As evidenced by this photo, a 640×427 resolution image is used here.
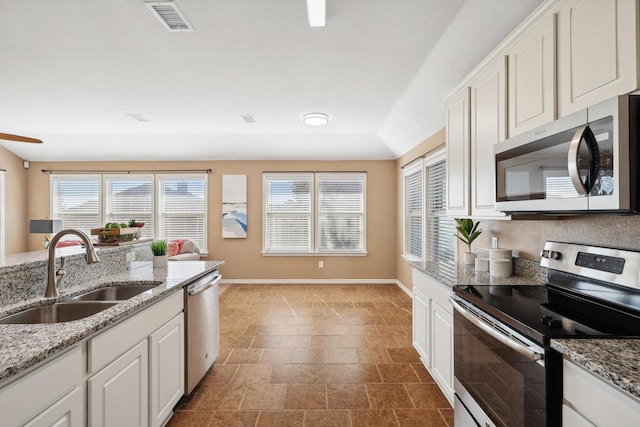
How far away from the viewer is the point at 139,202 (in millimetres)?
6324

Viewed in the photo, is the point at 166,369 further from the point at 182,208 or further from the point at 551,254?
the point at 182,208

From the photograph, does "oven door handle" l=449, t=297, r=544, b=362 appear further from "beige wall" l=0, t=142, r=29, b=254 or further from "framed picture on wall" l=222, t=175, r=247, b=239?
"beige wall" l=0, t=142, r=29, b=254

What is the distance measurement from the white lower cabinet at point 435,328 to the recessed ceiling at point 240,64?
5.88ft

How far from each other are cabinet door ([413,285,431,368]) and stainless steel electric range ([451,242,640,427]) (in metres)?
0.64

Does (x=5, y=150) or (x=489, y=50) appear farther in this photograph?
(x=5, y=150)

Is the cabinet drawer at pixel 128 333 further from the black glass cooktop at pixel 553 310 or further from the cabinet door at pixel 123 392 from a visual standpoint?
the black glass cooktop at pixel 553 310

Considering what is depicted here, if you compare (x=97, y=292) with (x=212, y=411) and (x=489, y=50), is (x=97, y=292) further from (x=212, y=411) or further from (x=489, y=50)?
(x=489, y=50)

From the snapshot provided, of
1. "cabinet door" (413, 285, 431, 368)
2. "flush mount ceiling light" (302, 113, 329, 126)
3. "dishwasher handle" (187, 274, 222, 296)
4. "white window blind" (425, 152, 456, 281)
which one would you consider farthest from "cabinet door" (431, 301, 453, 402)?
"flush mount ceiling light" (302, 113, 329, 126)

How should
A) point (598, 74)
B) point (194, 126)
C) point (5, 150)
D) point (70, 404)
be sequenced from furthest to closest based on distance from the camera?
point (5, 150) < point (194, 126) < point (598, 74) < point (70, 404)

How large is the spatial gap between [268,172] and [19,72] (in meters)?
3.70

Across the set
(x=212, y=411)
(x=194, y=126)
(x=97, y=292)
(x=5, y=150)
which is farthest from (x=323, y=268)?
(x=5, y=150)

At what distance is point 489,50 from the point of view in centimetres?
232

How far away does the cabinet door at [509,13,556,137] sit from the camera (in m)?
1.59

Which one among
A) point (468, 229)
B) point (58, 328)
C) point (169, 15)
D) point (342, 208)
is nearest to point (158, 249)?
point (58, 328)
